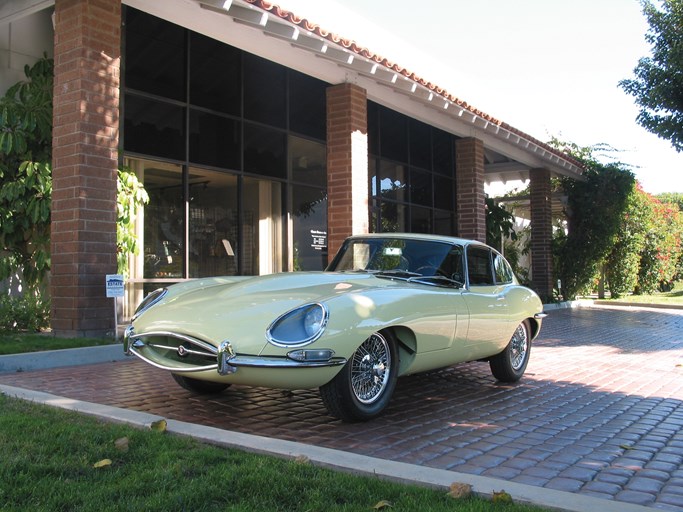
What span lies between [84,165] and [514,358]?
5130 millimetres

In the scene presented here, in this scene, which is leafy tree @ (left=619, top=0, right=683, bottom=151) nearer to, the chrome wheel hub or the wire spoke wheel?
the chrome wheel hub

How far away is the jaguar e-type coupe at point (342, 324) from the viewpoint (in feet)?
12.4

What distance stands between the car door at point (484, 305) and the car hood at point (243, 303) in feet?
2.85

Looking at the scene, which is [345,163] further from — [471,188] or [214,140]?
[471,188]

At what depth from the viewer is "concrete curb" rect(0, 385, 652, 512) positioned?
2.70 metres

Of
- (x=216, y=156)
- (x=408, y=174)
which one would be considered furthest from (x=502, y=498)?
(x=408, y=174)

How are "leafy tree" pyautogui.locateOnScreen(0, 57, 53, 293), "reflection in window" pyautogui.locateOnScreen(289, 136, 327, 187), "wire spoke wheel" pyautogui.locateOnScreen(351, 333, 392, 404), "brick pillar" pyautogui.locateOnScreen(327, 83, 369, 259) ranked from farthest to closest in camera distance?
"reflection in window" pyautogui.locateOnScreen(289, 136, 327, 187) < "brick pillar" pyautogui.locateOnScreen(327, 83, 369, 259) < "leafy tree" pyautogui.locateOnScreen(0, 57, 53, 293) < "wire spoke wheel" pyautogui.locateOnScreen(351, 333, 392, 404)

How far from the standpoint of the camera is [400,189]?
15.2 metres

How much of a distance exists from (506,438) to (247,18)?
5724 millimetres

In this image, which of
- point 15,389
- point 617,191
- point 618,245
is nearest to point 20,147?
point 15,389

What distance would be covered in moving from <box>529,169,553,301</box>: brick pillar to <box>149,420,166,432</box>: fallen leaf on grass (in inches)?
612

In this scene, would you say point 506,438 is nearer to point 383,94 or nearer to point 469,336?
point 469,336

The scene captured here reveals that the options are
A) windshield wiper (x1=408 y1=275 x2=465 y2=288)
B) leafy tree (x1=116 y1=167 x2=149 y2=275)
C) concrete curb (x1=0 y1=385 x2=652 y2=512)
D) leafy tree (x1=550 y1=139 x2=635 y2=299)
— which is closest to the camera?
concrete curb (x1=0 y1=385 x2=652 y2=512)

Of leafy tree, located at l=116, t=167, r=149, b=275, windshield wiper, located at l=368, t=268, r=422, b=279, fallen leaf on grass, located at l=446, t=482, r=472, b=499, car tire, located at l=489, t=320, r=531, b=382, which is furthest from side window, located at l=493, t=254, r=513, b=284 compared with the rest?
leafy tree, located at l=116, t=167, r=149, b=275
